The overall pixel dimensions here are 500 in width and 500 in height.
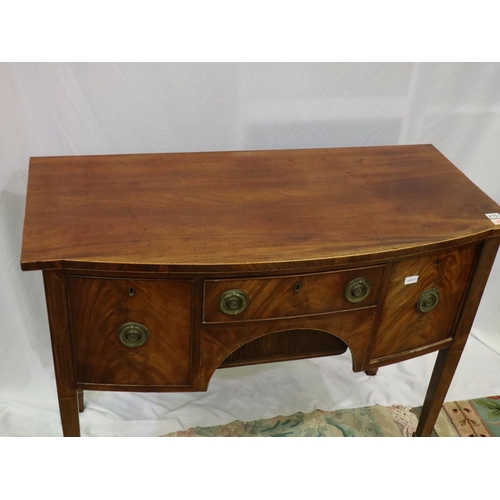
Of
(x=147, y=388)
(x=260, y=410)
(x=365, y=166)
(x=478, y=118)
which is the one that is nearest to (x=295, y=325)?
(x=147, y=388)

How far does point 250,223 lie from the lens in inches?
53.8

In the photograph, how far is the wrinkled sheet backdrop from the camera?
1.66 meters

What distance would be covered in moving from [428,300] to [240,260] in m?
0.44

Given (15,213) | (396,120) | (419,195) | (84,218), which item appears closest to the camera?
(84,218)

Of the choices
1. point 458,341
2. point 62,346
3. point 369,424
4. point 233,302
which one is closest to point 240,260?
point 233,302

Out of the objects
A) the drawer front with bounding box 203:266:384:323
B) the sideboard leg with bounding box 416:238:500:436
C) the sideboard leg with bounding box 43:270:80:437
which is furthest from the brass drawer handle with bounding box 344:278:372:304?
the sideboard leg with bounding box 43:270:80:437

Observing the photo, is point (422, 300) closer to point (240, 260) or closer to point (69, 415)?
point (240, 260)

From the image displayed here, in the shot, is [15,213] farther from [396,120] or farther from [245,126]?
[396,120]

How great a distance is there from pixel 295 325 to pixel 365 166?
1.37ft

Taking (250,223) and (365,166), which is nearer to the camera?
(250,223)

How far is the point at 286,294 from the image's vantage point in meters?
1.34

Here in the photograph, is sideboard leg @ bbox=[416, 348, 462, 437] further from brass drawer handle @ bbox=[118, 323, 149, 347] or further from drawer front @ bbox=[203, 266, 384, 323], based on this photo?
brass drawer handle @ bbox=[118, 323, 149, 347]

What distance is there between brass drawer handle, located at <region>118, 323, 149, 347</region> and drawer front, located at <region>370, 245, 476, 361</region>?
0.47 metres

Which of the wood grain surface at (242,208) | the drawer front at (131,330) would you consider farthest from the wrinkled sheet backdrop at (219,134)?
the drawer front at (131,330)
